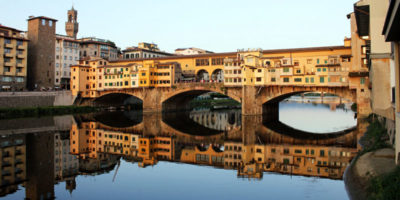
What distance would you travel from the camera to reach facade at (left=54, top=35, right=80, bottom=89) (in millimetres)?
67875

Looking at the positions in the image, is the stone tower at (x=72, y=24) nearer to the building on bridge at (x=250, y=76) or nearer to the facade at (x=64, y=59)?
the facade at (x=64, y=59)

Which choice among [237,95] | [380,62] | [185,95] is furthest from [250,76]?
[380,62]

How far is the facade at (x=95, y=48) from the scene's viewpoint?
7750cm

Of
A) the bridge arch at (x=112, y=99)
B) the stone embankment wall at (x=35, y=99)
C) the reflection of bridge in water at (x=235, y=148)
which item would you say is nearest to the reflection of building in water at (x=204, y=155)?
the reflection of bridge in water at (x=235, y=148)

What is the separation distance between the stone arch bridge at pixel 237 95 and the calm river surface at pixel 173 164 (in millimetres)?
11617

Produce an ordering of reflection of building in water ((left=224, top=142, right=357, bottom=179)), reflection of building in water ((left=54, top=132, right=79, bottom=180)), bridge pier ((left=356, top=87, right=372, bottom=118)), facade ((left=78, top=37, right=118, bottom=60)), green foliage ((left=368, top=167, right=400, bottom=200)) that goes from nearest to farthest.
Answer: green foliage ((left=368, top=167, right=400, bottom=200)) < reflection of building in water ((left=54, top=132, right=79, bottom=180)) < reflection of building in water ((left=224, top=142, right=357, bottom=179)) < bridge pier ((left=356, top=87, right=372, bottom=118)) < facade ((left=78, top=37, right=118, bottom=60))

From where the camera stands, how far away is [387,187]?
930cm

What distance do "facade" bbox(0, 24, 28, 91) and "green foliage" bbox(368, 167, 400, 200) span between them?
192ft

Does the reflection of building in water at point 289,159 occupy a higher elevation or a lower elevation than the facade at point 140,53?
lower

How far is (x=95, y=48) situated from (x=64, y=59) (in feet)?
34.7

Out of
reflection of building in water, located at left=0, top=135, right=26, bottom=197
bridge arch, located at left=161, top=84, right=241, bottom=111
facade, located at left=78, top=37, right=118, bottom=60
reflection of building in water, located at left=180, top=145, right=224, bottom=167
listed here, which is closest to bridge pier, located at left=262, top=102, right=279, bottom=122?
bridge arch, located at left=161, top=84, right=241, bottom=111

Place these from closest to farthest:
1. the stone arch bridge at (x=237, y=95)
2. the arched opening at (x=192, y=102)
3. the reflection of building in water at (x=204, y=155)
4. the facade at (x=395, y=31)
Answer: the facade at (x=395, y=31) → the reflection of building in water at (x=204, y=155) → the stone arch bridge at (x=237, y=95) → the arched opening at (x=192, y=102)

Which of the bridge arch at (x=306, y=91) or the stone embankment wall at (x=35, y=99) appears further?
the stone embankment wall at (x=35, y=99)

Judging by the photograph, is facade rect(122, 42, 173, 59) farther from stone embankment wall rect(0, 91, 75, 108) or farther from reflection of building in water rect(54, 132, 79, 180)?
reflection of building in water rect(54, 132, 79, 180)
